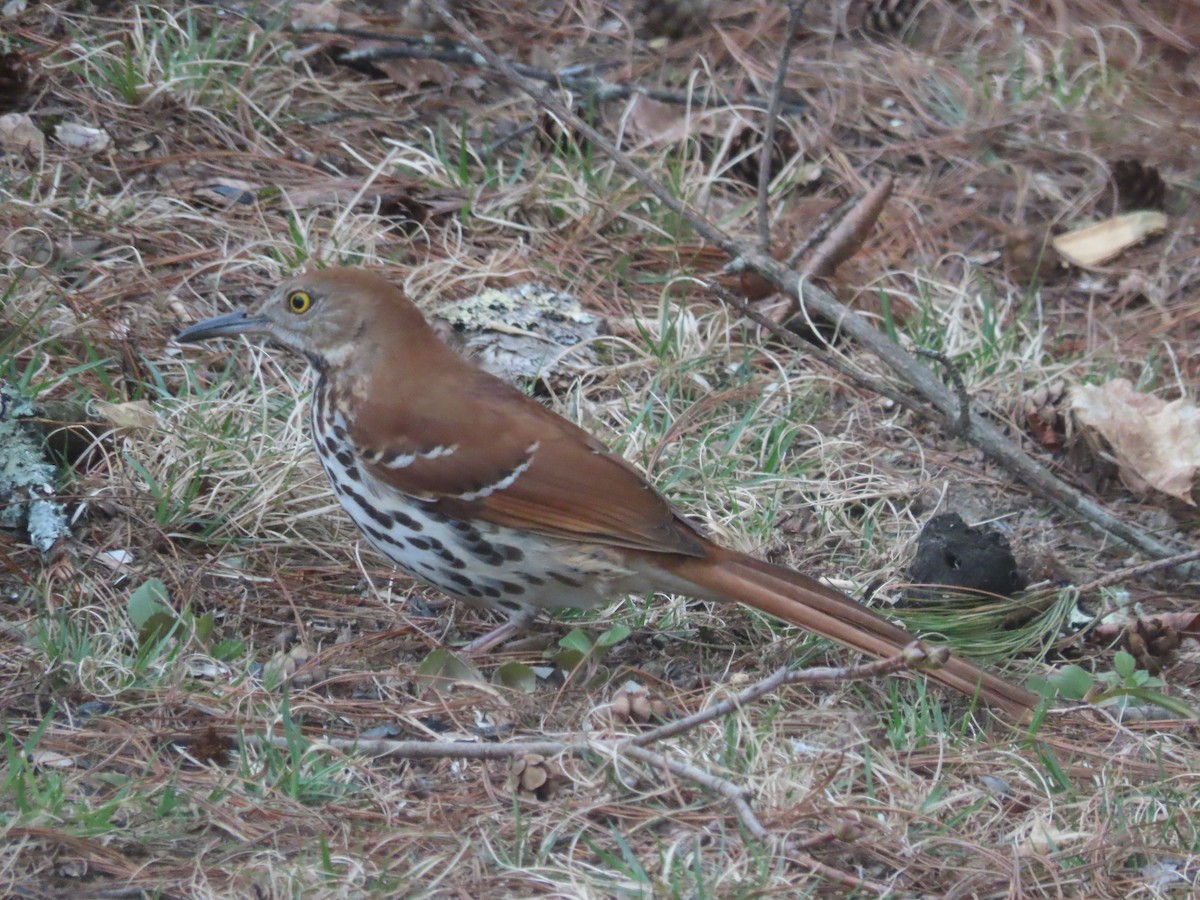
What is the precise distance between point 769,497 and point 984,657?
2.42 ft

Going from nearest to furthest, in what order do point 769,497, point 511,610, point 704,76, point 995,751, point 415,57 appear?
1. point 995,751
2. point 511,610
3. point 769,497
4. point 415,57
5. point 704,76

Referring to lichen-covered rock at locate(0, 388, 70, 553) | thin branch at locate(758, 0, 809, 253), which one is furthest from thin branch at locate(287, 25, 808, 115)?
lichen-covered rock at locate(0, 388, 70, 553)

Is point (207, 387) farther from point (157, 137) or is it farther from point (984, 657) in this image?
point (984, 657)

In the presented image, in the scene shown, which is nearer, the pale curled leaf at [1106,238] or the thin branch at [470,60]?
the pale curled leaf at [1106,238]

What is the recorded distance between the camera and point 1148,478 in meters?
3.98

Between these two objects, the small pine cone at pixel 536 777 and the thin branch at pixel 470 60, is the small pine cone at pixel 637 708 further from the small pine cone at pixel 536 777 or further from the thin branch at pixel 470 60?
the thin branch at pixel 470 60

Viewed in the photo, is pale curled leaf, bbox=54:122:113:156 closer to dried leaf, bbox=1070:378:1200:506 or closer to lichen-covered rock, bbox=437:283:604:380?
lichen-covered rock, bbox=437:283:604:380

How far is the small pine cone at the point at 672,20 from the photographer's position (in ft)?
19.5

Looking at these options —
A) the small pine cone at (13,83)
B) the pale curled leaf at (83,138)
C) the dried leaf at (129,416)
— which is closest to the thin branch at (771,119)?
the dried leaf at (129,416)

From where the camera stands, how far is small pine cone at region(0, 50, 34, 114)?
15.4 ft

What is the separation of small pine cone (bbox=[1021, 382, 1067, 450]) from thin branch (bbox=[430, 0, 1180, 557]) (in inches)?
4.5

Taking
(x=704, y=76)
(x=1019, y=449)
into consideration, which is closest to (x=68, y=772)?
(x=1019, y=449)

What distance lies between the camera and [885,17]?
614 centimetres

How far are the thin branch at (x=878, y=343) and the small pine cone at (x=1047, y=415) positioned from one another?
0.11 metres
